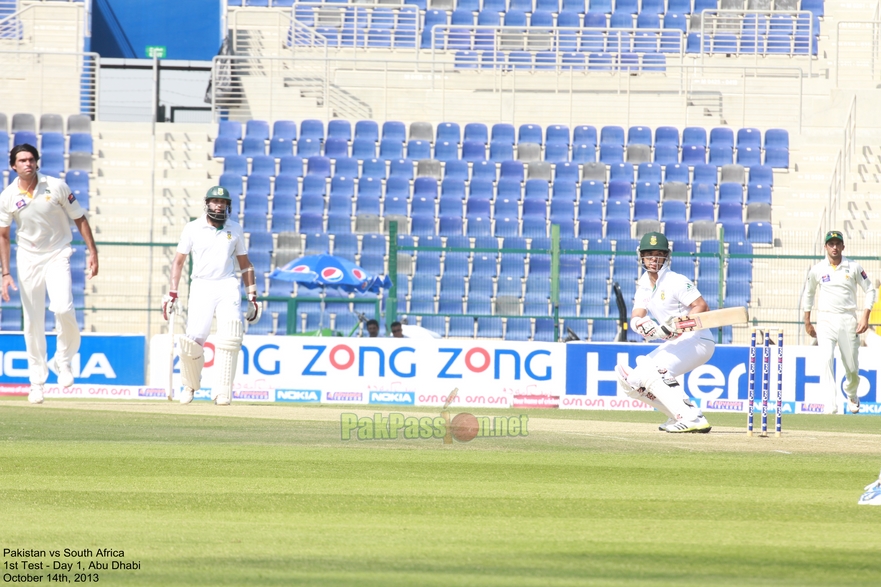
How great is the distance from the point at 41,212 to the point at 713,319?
600cm

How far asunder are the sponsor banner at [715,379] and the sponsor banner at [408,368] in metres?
0.29

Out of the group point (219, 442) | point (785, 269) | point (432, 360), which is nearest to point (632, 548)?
point (219, 442)

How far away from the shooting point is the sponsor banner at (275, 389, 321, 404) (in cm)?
1756

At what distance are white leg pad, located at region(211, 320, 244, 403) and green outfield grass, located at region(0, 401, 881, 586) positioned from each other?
71.4 inches

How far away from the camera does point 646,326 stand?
10.6 metres

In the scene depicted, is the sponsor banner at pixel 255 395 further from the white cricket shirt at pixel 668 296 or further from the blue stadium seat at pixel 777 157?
the blue stadium seat at pixel 777 157

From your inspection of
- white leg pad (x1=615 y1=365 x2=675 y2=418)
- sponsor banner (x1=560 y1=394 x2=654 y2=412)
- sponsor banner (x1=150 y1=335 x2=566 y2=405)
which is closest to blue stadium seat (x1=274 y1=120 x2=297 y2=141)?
sponsor banner (x1=150 y1=335 x2=566 y2=405)

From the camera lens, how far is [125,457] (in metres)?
8.34

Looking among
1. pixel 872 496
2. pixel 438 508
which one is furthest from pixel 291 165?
pixel 872 496

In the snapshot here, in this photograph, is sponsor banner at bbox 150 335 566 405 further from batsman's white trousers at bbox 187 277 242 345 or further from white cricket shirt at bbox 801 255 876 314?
batsman's white trousers at bbox 187 277 242 345

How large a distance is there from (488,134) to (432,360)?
9.27 m

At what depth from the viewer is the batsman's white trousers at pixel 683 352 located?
10.8 meters

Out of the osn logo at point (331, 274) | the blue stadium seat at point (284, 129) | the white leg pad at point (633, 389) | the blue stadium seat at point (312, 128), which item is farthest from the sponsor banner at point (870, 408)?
the blue stadium seat at point (284, 129)

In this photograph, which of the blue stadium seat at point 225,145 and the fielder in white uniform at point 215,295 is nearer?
the fielder in white uniform at point 215,295
